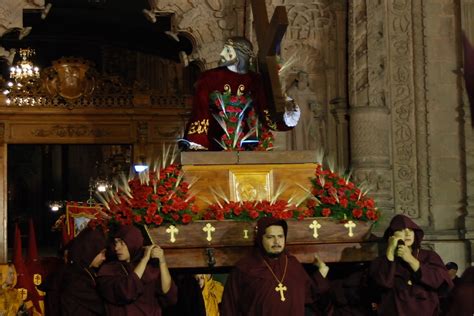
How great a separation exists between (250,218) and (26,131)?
6831 millimetres

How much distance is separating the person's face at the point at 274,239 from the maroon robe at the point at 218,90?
1.50 meters

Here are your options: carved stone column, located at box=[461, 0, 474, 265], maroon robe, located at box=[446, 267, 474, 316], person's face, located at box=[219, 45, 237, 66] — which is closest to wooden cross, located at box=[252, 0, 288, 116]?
person's face, located at box=[219, 45, 237, 66]

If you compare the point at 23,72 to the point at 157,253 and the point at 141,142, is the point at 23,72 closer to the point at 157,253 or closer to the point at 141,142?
the point at 141,142

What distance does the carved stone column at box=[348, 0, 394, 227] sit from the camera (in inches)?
398

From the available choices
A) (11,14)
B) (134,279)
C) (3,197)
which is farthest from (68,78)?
(134,279)

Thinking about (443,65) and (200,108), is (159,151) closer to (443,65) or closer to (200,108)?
(443,65)

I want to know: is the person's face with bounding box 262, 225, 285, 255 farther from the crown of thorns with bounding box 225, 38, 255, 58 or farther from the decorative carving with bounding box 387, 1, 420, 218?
the decorative carving with bounding box 387, 1, 420, 218

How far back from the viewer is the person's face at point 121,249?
20.8 ft

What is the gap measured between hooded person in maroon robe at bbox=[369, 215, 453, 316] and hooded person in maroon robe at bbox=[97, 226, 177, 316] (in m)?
1.52

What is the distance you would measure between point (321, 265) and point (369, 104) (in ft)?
12.4

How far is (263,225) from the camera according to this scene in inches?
247

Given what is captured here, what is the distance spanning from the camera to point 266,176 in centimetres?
715

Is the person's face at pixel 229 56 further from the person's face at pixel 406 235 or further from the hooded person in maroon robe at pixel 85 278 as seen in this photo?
the person's face at pixel 406 235


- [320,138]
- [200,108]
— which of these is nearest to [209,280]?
[320,138]
